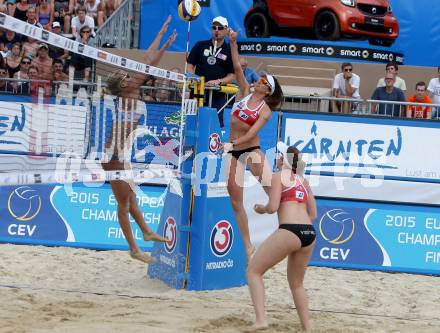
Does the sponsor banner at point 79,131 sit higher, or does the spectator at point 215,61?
the spectator at point 215,61

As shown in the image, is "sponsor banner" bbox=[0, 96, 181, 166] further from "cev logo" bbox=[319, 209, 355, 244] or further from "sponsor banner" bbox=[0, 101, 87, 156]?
"cev logo" bbox=[319, 209, 355, 244]

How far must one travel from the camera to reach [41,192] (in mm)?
10930

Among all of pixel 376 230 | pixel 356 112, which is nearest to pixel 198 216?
pixel 376 230

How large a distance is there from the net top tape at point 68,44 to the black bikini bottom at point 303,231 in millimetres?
2008

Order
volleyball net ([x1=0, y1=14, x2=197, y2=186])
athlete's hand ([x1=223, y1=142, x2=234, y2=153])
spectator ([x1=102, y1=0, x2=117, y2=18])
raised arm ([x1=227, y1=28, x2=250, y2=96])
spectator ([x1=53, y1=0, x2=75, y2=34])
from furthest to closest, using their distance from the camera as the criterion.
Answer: spectator ([x1=102, y1=0, x2=117, y2=18]) → spectator ([x1=53, y1=0, x2=75, y2=34]) → raised arm ([x1=227, y1=28, x2=250, y2=96]) → athlete's hand ([x1=223, y1=142, x2=234, y2=153]) → volleyball net ([x1=0, y1=14, x2=197, y2=186])

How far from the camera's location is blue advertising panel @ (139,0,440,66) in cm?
1573

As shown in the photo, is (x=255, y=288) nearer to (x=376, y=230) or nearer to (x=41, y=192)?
(x=376, y=230)

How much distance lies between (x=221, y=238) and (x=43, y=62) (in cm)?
406

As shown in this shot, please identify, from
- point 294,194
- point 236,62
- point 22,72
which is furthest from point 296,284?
point 22,72

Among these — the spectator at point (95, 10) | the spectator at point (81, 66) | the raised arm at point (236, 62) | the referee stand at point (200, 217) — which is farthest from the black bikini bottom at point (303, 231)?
the spectator at point (95, 10)

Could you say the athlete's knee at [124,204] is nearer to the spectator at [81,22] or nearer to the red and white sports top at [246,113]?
the red and white sports top at [246,113]

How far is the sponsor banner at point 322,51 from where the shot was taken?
15.7 meters

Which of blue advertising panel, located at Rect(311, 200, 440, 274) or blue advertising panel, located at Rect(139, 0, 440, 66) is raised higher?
blue advertising panel, located at Rect(139, 0, 440, 66)

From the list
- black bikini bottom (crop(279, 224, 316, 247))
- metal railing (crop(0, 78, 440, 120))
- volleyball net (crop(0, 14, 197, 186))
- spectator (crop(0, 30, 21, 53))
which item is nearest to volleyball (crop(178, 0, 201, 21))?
volleyball net (crop(0, 14, 197, 186))
